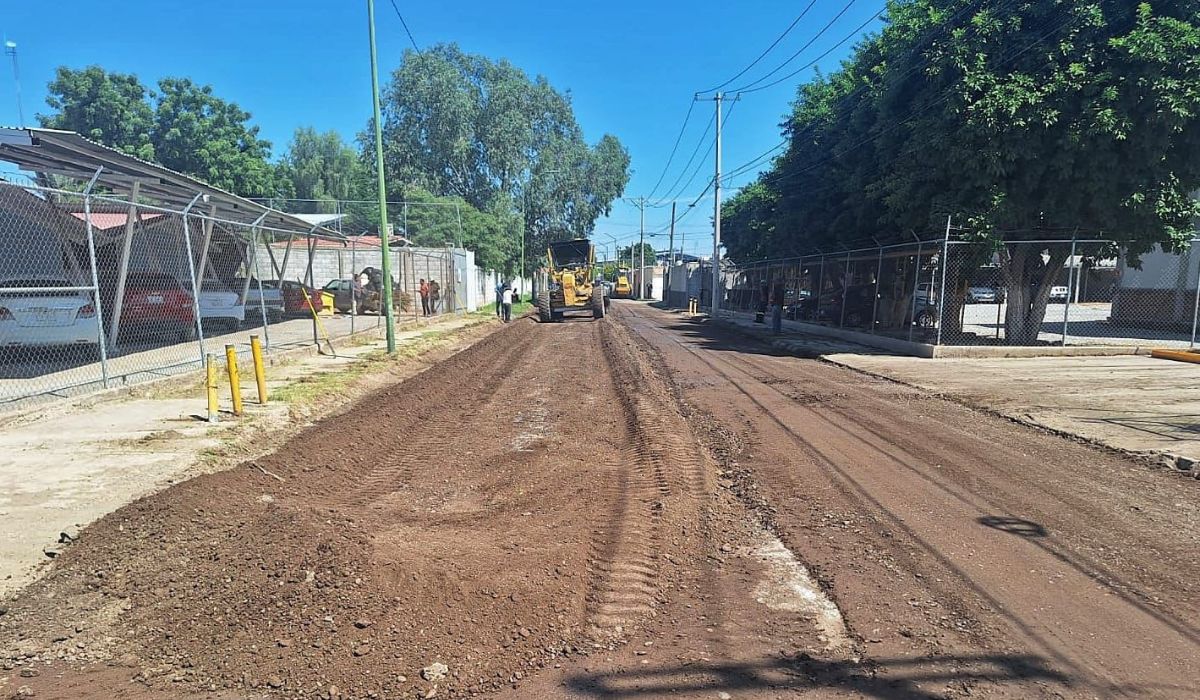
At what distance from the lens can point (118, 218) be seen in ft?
57.3

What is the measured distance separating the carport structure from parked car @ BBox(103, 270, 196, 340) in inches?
8.3

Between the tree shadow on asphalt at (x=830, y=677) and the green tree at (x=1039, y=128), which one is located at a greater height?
the green tree at (x=1039, y=128)

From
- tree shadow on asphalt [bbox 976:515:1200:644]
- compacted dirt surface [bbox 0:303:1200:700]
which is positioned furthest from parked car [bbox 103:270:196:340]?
tree shadow on asphalt [bbox 976:515:1200:644]

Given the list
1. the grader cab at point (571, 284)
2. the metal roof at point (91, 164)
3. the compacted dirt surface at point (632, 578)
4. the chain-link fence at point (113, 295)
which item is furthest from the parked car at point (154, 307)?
the grader cab at point (571, 284)

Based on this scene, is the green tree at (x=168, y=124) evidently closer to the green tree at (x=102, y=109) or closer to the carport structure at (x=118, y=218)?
the green tree at (x=102, y=109)

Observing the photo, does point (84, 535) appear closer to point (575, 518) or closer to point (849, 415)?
point (575, 518)

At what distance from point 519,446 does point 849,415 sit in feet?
15.0

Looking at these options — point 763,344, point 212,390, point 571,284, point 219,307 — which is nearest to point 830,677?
point 212,390

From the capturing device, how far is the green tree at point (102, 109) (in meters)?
41.3

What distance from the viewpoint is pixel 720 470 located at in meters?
6.30

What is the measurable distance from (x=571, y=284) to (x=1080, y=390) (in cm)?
1893

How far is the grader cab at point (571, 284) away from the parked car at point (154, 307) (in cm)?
1476

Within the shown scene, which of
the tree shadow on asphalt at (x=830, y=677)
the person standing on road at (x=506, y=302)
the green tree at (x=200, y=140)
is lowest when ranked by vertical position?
the tree shadow on asphalt at (x=830, y=677)

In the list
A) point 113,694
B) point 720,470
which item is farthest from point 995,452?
point 113,694
